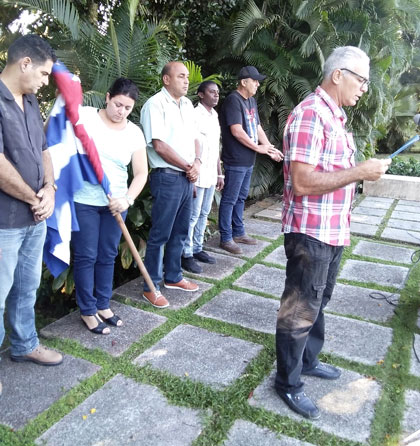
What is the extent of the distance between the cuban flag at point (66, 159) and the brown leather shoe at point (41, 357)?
0.56 meters

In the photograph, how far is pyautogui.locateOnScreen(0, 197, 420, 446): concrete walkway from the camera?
2.12 m

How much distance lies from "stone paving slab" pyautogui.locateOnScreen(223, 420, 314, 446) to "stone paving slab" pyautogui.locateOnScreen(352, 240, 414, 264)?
120 inches

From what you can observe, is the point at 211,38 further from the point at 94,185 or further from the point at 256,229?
the point at 94,185

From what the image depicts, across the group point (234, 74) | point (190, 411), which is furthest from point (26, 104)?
point (234, 74)

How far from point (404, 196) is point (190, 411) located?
6.83 m

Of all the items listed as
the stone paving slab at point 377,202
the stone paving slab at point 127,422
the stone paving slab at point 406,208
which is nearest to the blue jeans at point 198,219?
the stone paving slab at point 127,422

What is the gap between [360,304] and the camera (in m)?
3.58

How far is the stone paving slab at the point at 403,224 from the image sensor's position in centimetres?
591

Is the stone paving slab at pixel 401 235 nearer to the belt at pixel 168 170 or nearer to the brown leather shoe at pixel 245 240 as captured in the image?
the brown leather shoe at pixel 245 240

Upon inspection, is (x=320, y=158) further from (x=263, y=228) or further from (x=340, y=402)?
(x=263, y=228)

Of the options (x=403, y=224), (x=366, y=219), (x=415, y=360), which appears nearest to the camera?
(x=415, y=360)

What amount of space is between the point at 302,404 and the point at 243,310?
3.91ft

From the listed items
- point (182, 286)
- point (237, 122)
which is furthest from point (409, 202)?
point (182, 286)

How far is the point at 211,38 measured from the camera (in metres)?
7.16
